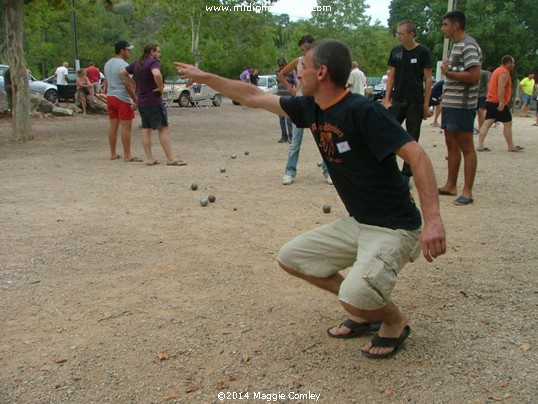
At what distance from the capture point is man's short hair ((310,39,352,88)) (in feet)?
10.4

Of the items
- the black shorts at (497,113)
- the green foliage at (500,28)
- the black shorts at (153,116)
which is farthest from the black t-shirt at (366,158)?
the green foliage at (500,28)

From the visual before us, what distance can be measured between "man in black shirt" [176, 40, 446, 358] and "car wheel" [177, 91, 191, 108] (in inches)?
1080

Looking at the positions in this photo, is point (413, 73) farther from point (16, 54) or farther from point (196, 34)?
point (196, 34)

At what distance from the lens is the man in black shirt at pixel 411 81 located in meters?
7.44

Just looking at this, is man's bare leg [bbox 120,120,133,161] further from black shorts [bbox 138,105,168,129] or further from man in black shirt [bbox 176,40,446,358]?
man in black shirt [bbox 176,40,446,358]

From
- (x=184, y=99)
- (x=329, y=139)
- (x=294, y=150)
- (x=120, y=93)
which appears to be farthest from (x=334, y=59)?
(x=184, y=99)

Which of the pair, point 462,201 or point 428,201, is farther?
point 462,201

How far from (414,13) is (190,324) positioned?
37.7 metres

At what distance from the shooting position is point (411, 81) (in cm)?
749

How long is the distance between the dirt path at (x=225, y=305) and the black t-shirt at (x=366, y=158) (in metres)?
0.85

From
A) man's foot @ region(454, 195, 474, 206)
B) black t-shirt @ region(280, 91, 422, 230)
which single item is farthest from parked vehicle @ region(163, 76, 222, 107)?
black t-shirt @ region(280, 91, 422, 230)

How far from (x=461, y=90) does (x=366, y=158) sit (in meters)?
4.25

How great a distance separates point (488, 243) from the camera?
5.35m

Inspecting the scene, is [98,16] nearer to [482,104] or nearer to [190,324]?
[482,104]
